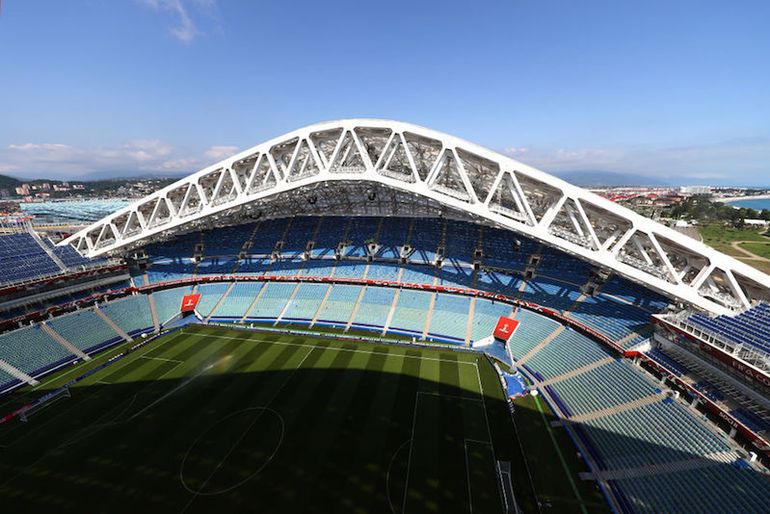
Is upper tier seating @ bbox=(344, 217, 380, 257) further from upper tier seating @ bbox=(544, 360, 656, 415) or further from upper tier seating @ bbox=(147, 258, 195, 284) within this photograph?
upper tier seating @ bbox=(544, 360, 656, 415)

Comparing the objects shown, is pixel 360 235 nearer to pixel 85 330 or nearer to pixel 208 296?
pixel 208 296

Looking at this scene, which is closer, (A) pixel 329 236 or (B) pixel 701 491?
(B) pixel 701 491

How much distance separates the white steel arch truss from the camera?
2342 centimetres

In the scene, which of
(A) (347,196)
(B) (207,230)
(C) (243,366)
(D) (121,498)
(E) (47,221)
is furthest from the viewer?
(E) (47,221)

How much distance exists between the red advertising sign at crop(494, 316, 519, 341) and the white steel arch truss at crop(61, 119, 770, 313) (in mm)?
10657

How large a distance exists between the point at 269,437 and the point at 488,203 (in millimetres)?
23858

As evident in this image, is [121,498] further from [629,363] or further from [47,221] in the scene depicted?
[47,221]

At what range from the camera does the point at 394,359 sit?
30484mm

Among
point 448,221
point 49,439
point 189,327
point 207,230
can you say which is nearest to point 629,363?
point 448,221

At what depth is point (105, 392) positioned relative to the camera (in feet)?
87.1

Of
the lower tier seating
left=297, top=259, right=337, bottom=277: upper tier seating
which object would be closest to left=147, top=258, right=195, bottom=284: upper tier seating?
the lower tier seating

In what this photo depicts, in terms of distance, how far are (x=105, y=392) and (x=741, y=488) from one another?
41556mm

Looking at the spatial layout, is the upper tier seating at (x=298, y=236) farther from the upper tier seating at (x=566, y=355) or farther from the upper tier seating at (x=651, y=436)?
the upper tier seating at (x=651, y=436)

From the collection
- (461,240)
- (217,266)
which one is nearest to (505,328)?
(461,240)
